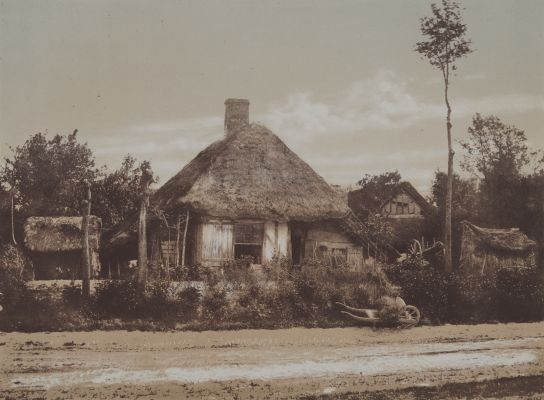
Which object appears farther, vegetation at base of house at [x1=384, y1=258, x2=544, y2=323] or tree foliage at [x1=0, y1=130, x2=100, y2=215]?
tree foliage at [x1=0, y1=130, x2=100, y2=215]

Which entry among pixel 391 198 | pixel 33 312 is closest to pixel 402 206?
pixel 391 198

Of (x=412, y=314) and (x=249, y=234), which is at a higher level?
(x=249, y=234)

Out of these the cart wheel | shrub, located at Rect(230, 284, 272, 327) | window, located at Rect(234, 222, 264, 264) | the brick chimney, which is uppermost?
the brick chimney

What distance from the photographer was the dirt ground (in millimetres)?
9438

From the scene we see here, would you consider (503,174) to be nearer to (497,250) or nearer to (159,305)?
(497,250)

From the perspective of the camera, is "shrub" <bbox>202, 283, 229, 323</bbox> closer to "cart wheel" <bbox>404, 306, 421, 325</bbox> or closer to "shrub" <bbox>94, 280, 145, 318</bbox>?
"shrub" <bbox>94, 280, 145, 318</bbox>

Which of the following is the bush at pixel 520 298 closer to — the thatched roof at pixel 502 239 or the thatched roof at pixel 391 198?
the thatched roof at pixel 502 239

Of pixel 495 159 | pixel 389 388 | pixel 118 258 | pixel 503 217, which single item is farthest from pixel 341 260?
pixel 495 159

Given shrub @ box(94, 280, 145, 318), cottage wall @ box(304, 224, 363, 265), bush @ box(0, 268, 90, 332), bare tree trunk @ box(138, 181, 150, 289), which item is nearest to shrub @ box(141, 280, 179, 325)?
shrub @ box(94, 280, 145, 318)

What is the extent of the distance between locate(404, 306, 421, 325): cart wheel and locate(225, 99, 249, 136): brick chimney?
32.0ft

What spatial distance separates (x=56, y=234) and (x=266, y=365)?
9936 mm

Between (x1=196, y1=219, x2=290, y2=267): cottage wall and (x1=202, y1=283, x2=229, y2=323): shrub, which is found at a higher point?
(x1=196, y1=219, x2=290, y2=267): cottage wall

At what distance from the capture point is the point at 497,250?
21516 mm

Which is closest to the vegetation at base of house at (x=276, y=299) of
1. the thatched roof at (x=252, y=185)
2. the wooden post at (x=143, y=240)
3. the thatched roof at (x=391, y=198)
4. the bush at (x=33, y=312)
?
the bush at (x=33, y=312)
